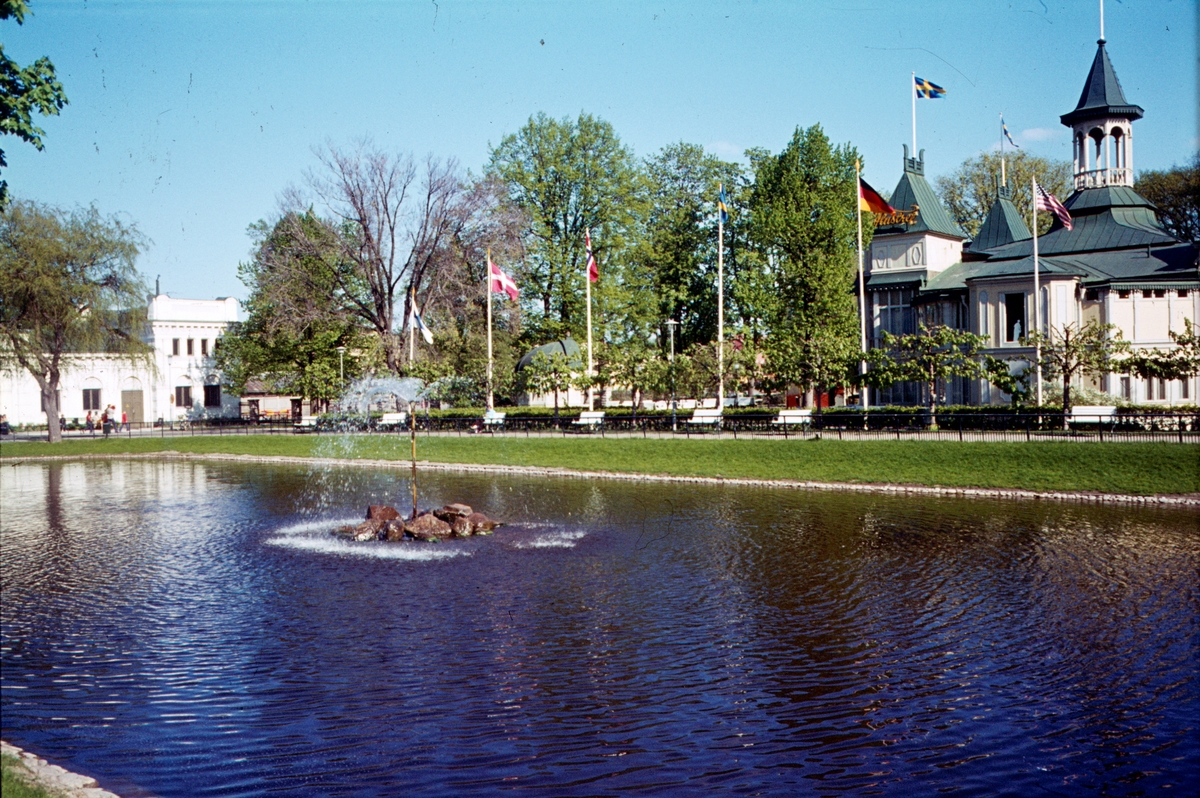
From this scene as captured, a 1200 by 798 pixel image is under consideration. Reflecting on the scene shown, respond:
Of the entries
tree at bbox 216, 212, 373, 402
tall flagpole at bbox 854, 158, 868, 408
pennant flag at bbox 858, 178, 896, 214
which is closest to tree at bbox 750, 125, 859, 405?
tall flagpole at bbox 854, 158, 868, 408

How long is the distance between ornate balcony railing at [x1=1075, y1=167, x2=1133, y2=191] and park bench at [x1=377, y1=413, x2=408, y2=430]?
43.2 meters

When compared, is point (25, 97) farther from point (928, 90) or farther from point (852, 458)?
point (928, 90)

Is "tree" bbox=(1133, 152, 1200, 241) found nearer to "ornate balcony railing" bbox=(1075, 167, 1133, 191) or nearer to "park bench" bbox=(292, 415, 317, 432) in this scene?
Answer: "ornate balcony railing" bbox=(1075, 167, 1133, 191)

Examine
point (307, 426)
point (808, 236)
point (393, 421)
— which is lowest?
point (307, 426)

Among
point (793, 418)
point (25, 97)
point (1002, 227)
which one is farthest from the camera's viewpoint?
point (1002, 227)

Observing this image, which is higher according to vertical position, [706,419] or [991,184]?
[991,184]

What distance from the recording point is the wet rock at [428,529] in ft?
74.3

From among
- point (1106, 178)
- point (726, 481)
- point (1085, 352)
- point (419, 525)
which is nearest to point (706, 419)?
point (726, 481)

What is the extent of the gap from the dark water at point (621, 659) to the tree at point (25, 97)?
707 centimetres

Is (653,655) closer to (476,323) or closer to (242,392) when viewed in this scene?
(476,323)

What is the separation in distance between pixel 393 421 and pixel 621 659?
42430 millimetres

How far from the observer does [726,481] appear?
111ft

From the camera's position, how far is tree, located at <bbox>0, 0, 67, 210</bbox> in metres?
12.2

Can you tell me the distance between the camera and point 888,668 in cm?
1241
